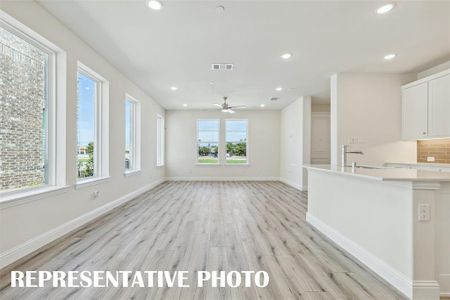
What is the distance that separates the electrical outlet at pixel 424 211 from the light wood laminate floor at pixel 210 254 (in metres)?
0.69

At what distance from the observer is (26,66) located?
8.79 feet

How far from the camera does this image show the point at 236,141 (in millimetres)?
9258

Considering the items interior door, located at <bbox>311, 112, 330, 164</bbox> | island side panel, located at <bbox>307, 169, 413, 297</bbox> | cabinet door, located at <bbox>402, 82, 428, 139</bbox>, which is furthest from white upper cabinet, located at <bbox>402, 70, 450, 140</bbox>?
interior door, located at <bbox>311, 112, 330, 164</bbox>

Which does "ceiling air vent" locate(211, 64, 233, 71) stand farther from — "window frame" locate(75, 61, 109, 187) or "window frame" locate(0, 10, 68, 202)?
"window frame" locate(0, 10, 68, 202)

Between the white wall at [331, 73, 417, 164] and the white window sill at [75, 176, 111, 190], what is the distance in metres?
4.83

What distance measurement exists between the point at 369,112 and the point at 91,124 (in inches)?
226

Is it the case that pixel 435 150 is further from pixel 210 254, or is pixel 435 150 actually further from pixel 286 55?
pixel 210 254

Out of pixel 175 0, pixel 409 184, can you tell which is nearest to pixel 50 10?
pixel 175 0

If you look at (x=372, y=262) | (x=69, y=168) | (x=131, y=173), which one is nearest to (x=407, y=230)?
(x=372, y=262)

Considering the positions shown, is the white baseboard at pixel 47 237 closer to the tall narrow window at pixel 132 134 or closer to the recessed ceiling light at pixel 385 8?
the tall narrow window at pixel 132 134

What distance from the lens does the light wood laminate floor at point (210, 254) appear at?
1873 millimetres

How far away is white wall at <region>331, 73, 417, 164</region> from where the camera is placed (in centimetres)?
492

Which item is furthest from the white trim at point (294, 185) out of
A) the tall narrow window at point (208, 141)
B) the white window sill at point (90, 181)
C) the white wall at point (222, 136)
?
the white window sill at point (90, 181)

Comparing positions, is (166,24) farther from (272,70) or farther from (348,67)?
(348,67)
